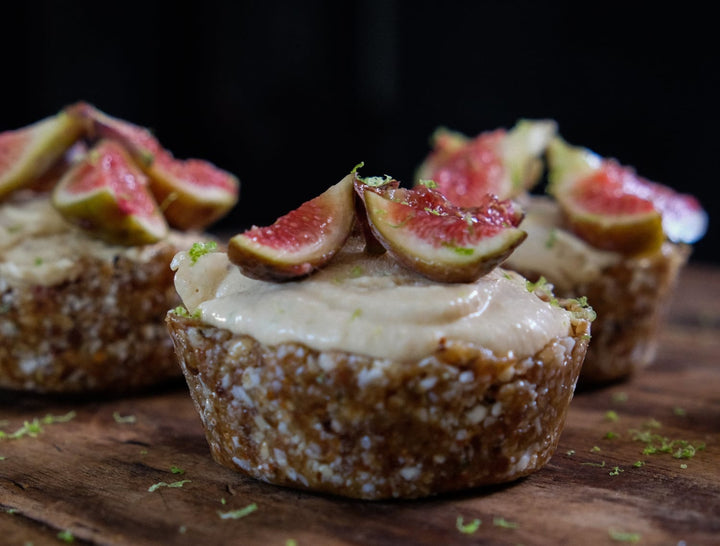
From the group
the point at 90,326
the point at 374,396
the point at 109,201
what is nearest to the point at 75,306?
the point at 90,326

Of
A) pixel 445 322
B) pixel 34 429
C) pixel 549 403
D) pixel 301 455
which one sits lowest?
pixel 34 429

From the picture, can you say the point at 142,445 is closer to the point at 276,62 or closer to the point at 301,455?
the point at 301,455

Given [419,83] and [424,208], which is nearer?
[424,208]

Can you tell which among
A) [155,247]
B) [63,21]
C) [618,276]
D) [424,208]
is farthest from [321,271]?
[63,21]

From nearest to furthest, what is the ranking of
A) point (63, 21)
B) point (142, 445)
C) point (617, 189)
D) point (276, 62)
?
point (142, 445) < point (617, 189) < point (63, 21) < point (276, 62)

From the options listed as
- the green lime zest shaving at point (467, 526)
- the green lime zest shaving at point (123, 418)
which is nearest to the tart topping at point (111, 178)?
the green lime zest shaving at point (123, 418)

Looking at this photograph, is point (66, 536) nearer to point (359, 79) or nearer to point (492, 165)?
point (492, 165)
